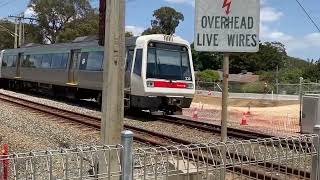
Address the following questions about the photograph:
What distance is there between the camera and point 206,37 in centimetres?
518

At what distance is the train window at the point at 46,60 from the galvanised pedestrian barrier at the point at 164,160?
950 inches

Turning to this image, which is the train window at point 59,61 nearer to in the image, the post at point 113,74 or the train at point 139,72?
the train at point 139,72

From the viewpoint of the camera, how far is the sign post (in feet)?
16.9

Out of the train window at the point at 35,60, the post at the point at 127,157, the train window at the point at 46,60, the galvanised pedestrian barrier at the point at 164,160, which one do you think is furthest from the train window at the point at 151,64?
the post at the point at 127,157

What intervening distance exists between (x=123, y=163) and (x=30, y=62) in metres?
30.5

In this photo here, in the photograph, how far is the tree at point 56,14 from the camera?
8956 centimetres

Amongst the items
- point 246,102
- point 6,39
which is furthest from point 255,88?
point 6,39

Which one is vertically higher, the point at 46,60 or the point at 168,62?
the point at 46,60

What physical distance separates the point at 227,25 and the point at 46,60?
1019 inches

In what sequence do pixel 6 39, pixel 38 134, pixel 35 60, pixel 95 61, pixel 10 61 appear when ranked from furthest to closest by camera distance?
pixel 6 39 → pixel 10 61 → pixel 35 60 → pixel 95 61 → pixel 38 134

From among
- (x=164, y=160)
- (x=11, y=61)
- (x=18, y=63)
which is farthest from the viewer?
(x=11, y=61)

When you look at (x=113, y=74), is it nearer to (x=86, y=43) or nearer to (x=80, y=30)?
(x=86, y=43)

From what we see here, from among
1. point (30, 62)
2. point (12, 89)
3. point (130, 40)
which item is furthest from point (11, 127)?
point (12, 89)

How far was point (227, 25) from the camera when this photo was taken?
5160mm
